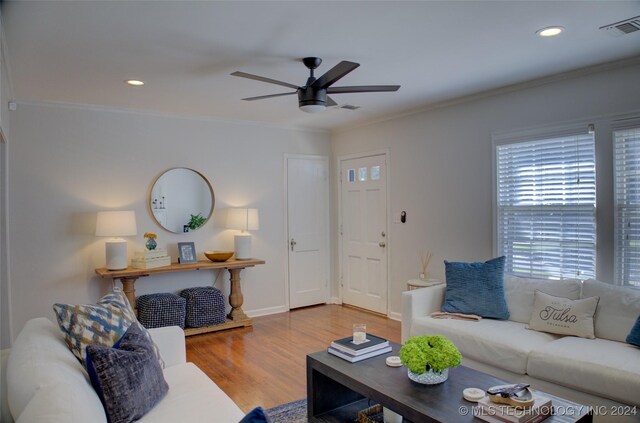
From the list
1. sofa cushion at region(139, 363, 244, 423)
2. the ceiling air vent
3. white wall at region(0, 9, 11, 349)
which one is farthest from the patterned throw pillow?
the ceiling air vent

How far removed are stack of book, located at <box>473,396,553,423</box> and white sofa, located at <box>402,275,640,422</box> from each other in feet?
2.64

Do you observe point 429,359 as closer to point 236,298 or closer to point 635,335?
point 635,335

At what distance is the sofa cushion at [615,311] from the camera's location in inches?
112

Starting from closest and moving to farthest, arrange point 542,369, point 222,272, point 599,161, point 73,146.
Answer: point 542,369 < point 599,161 < point 73,146 < point 222,272

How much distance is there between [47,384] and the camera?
1.44m

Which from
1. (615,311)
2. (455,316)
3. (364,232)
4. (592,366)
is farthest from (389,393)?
(364,232)

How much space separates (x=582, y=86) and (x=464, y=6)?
1.80m

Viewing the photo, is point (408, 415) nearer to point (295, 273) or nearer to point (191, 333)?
point (191, 333)

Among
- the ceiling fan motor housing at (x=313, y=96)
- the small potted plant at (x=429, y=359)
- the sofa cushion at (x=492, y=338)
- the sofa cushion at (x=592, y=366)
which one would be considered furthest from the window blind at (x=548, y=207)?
the small potted plant at (x=429, y=359)

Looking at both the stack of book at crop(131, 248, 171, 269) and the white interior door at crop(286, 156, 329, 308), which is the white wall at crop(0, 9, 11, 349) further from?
the white interior door at crop(286, 156, 329, 308)

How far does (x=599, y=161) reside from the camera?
3.46 meters

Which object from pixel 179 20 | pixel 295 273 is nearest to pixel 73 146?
pixel 179 20

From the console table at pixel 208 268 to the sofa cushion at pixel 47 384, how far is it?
238 centimetres

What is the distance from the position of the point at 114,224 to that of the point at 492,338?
359cm
